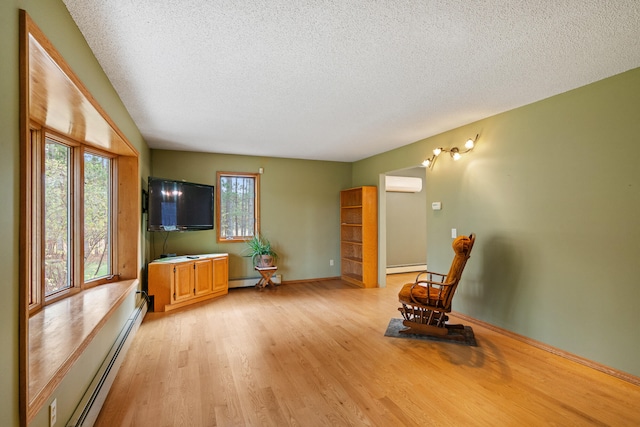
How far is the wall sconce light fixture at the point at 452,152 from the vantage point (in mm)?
3834

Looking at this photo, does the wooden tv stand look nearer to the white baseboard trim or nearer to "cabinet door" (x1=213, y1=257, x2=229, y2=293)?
"cabinet door" (x1=213, y1=257, x2=229, y2=293)

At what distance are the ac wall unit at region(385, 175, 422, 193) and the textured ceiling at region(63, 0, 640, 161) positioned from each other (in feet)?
11.2

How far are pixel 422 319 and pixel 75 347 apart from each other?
10.1 ft

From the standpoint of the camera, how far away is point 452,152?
411 centimetres

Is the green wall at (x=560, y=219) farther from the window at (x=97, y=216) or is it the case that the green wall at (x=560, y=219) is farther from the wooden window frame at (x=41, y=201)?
the window at (x=97, y=216)

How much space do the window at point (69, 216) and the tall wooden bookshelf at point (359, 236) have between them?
154 inches

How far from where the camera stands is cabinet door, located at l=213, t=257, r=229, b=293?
5.10 meters

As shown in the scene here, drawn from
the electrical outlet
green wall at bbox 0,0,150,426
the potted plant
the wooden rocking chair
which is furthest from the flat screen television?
A: the wooden rocking chair

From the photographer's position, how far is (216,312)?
4316 millimetres

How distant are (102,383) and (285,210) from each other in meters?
4.18

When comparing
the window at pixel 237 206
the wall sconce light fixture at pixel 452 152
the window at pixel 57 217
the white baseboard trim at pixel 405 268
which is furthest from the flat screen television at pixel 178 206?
the white baseboard trim at pixel 405 268

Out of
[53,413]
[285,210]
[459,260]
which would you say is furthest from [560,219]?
[285,210]

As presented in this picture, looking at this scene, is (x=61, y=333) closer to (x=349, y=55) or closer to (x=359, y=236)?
(x=349, y=55)

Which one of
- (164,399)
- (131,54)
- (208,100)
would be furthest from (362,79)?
(164,399)
